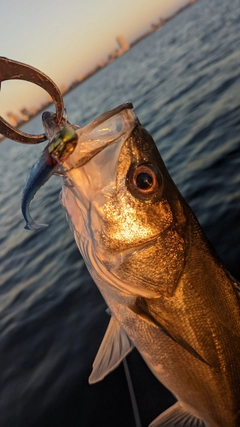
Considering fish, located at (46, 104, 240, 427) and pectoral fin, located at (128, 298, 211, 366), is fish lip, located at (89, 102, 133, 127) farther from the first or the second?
pectoral fin, located at (128, 298, 211, 366)

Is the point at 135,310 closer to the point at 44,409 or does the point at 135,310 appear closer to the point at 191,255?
the point at 191,255

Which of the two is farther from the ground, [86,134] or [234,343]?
[86,134]

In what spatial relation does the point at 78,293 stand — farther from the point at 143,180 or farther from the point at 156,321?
the point at 143,180

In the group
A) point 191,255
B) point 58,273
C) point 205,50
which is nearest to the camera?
point 191,255

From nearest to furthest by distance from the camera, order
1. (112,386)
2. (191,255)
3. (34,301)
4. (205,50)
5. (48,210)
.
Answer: (191,255) → (112,386) → (34,301) → (48,210) → (205,50)

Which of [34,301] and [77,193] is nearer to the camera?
[77,193]

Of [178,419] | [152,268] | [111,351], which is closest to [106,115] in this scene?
[152,268]

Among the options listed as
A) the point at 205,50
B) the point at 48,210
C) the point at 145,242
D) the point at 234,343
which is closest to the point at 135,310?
the point at 145,242

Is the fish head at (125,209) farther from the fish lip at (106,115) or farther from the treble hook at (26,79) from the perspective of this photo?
the treble hook at (26,79)
